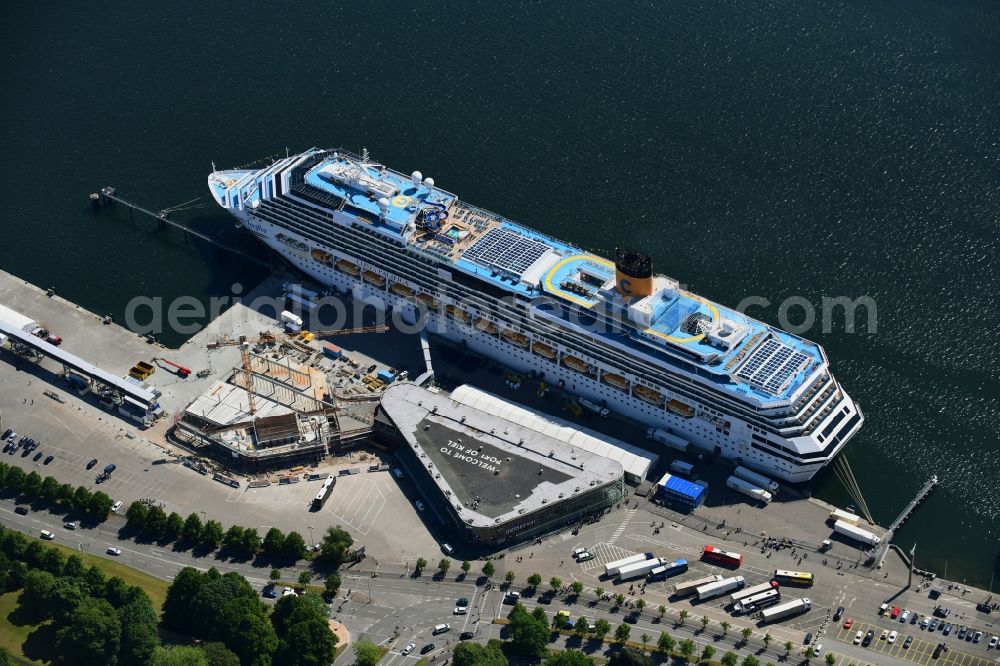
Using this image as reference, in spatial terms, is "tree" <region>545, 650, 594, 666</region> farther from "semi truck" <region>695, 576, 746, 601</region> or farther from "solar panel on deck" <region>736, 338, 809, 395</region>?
"solar panel on deck" <region>736, 338, 809, 395</region>

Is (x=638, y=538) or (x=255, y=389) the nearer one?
(x=638, y=538)

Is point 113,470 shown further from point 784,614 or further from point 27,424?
point 784,614

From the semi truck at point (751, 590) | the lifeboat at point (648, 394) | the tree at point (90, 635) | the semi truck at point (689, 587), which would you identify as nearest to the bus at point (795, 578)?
the semi truck at point (751, 590)

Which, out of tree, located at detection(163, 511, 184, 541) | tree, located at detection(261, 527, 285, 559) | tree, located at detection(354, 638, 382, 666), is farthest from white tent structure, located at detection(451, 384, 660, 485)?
tree, located at detection(163, 511, 184, 541)

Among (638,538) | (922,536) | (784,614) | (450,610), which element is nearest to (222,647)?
(450,610)

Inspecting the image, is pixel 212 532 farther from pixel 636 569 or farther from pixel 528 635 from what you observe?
pixel 636 569

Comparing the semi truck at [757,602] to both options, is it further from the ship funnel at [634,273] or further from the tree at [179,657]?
the tree at [179,657]

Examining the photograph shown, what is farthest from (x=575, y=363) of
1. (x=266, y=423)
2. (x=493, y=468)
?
(x=266, y=423)
